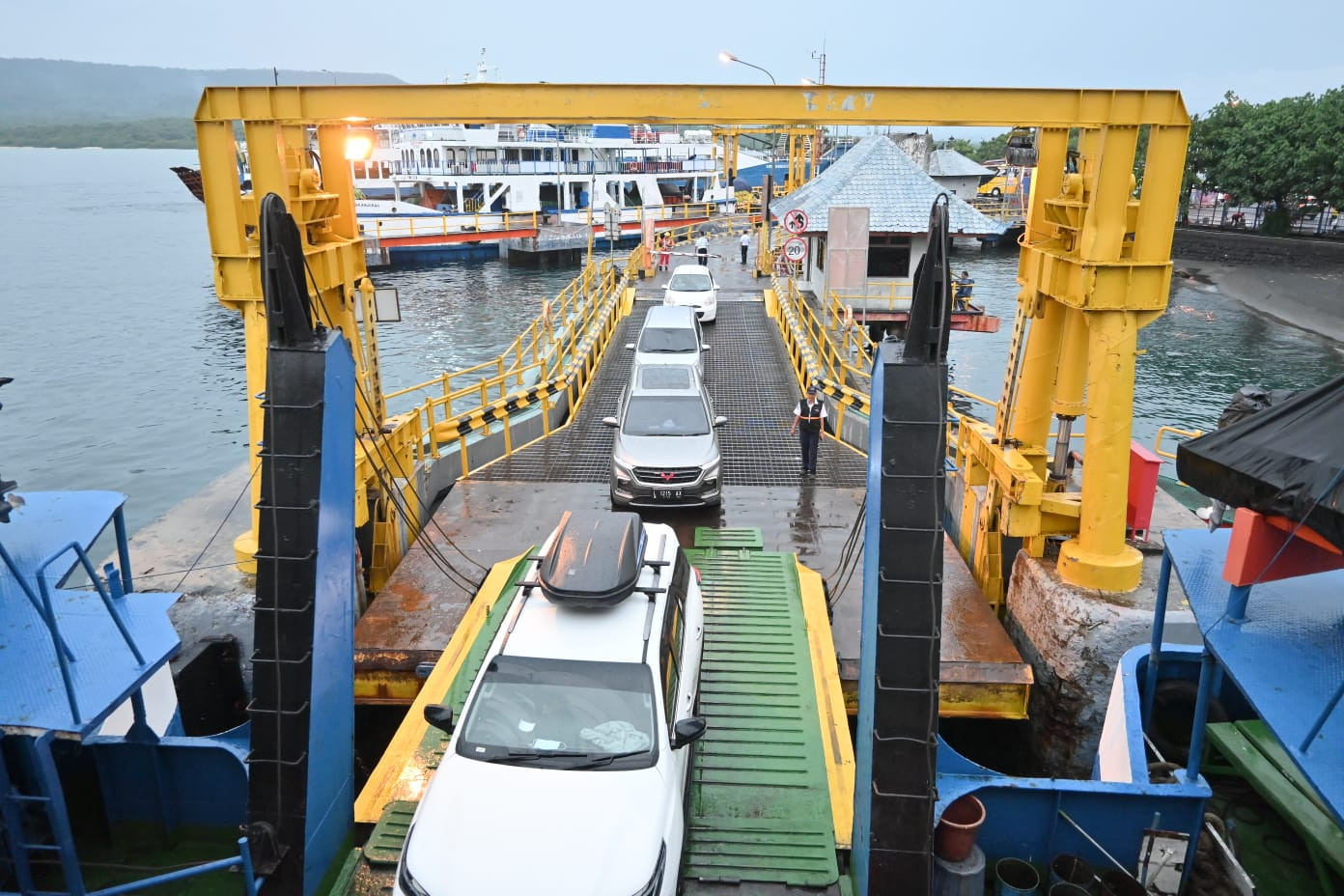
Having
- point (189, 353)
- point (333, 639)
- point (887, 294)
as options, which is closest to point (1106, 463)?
point (333, 639)

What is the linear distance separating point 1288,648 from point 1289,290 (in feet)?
162

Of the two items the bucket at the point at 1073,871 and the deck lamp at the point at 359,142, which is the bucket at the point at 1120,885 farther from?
the deck lamp at the point at 359,142

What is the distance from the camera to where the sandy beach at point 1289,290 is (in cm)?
4044

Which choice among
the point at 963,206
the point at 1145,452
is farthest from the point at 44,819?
the point at 963,206

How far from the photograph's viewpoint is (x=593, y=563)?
258 inches

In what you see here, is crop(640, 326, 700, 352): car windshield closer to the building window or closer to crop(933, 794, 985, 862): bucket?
the building window

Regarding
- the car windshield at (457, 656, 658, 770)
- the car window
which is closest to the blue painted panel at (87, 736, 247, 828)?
the car windshield at (457, 656, 658, 770)

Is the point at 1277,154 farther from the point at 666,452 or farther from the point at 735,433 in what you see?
the point at 666,452

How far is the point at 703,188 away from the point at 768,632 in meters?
68.9

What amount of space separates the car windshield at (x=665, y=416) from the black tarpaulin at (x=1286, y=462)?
7590 millimetres

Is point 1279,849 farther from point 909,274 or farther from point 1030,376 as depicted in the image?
point 909,274

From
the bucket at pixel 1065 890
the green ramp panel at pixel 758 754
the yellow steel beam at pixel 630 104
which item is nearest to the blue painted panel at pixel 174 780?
the green ramp panel at pixel 758 754

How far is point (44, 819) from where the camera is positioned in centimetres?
659

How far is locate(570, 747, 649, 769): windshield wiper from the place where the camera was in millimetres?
5320
